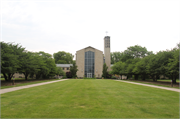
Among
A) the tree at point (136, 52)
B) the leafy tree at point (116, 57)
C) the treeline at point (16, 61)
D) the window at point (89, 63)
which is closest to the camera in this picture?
the treeline at point (16, 61)

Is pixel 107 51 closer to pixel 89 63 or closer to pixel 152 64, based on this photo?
pixel 89 63

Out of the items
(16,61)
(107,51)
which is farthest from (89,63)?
(16,61)

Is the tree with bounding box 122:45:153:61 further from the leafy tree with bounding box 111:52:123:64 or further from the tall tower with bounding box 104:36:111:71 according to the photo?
the leafy tree with bounding box 111:52:123:64

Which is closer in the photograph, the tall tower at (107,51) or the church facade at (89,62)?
the church facade at (89,62)

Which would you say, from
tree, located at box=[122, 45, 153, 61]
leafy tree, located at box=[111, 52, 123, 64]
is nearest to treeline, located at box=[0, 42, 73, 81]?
tree, located at box=[122, 45, 153, 61]

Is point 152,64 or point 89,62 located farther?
point 89,62

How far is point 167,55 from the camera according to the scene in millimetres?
26641

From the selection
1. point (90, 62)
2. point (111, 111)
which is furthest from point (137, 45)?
point (111, 111)

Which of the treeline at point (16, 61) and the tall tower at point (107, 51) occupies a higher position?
the tall tower at point (107, 51)

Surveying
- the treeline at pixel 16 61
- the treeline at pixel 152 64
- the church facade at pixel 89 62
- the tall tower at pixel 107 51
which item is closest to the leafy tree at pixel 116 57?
the treeline at pixel 152 64

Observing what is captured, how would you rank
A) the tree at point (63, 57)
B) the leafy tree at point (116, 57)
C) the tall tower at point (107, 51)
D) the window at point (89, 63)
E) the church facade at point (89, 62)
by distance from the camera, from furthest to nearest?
the leafy tree at point (116, 57) → the tree at point (63, 57) → the tall tower at point (107, 51) → the window at point (89, 63) → the church facade at point (89, 62)

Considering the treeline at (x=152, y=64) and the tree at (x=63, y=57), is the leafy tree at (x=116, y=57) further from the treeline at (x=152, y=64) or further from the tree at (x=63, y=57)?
the tree at (x=63, y=57)

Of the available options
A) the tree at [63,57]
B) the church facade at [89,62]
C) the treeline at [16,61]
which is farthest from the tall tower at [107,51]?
the tree at [63,57]

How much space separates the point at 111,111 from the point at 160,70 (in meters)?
22.9
